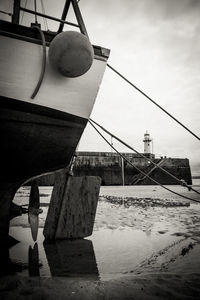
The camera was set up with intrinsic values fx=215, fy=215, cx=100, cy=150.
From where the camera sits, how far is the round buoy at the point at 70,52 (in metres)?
2.23

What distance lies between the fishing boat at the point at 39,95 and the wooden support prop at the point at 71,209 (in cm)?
56

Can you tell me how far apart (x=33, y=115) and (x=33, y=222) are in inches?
64.4

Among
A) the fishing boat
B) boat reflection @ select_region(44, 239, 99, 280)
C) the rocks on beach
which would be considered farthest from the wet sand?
the rocks on beach

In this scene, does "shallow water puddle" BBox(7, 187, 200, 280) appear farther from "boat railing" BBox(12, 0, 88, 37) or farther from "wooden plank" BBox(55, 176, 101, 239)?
"boat railing" BBox(12, 0, 88, 37)

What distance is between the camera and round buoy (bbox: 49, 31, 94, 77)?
2229mm

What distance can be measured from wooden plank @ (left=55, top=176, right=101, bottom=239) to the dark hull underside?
533 millimetres

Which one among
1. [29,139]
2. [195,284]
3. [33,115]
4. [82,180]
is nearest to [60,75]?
[33,115]

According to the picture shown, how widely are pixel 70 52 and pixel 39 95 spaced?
634mm

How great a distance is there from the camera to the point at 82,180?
3531 millimetres

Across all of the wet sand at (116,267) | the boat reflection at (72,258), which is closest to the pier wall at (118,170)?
the wet sand at (116,267)

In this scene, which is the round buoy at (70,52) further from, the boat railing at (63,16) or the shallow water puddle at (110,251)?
the shallow water puddle at (110,251)

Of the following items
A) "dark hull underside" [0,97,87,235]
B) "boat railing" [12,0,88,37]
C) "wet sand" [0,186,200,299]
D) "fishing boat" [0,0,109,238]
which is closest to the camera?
"wet sand" [0,186,200,299]

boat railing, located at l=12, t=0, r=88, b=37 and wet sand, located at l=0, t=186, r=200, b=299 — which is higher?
boat railing, located at l=12, t=0, r=88, b=37

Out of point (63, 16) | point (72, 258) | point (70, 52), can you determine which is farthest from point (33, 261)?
point (63, 16)
